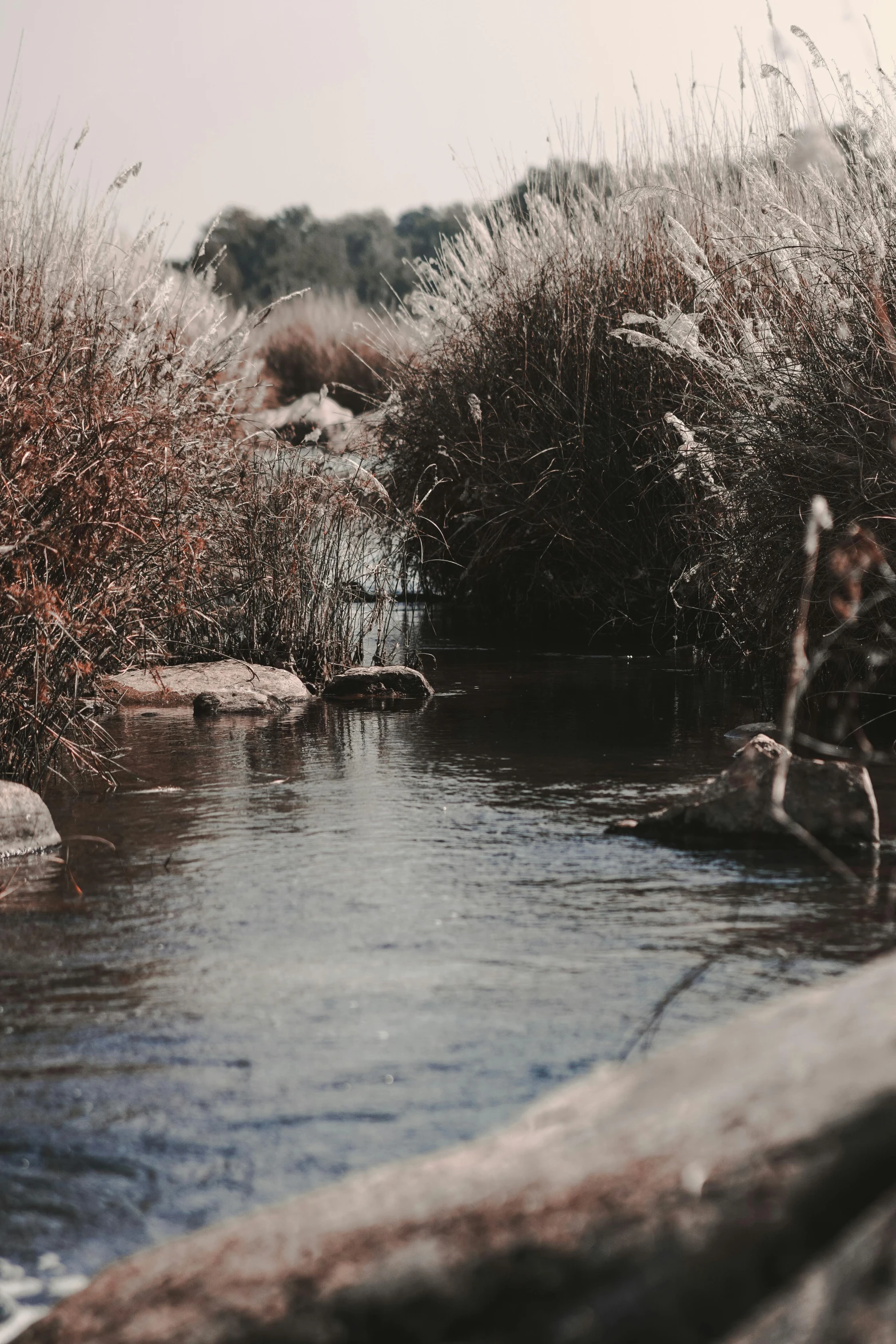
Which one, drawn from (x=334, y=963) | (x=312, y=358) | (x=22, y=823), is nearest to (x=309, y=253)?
(x=312, y=358)

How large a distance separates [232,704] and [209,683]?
517mm

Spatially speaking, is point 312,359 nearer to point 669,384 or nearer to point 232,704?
point 669,384

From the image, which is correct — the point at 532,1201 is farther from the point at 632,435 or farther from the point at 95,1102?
the point at 632,435

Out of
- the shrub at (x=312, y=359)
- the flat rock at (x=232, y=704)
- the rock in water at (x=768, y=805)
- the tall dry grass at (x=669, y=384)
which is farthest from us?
the shrub at (x=312, y=359)

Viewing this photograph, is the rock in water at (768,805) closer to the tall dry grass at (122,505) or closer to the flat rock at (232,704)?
the tall dry grass at (122,505)

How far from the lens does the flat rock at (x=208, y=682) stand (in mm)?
7340

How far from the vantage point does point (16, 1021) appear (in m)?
3.06

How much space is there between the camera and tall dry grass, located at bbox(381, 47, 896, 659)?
235 inches

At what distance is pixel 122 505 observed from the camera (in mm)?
4945

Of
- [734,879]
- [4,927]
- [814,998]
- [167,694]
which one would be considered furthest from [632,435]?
[814,998]

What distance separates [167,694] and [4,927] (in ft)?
11.7

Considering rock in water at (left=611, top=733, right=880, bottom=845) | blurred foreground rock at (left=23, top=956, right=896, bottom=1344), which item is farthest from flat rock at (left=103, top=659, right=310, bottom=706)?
blurred foreground rock at (left=23, top=956, right=896, bottom=1344)

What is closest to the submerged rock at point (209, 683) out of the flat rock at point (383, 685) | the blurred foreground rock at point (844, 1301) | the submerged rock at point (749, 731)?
the flat rock at point (383, 685)

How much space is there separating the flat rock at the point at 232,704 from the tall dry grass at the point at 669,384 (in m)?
1.31
